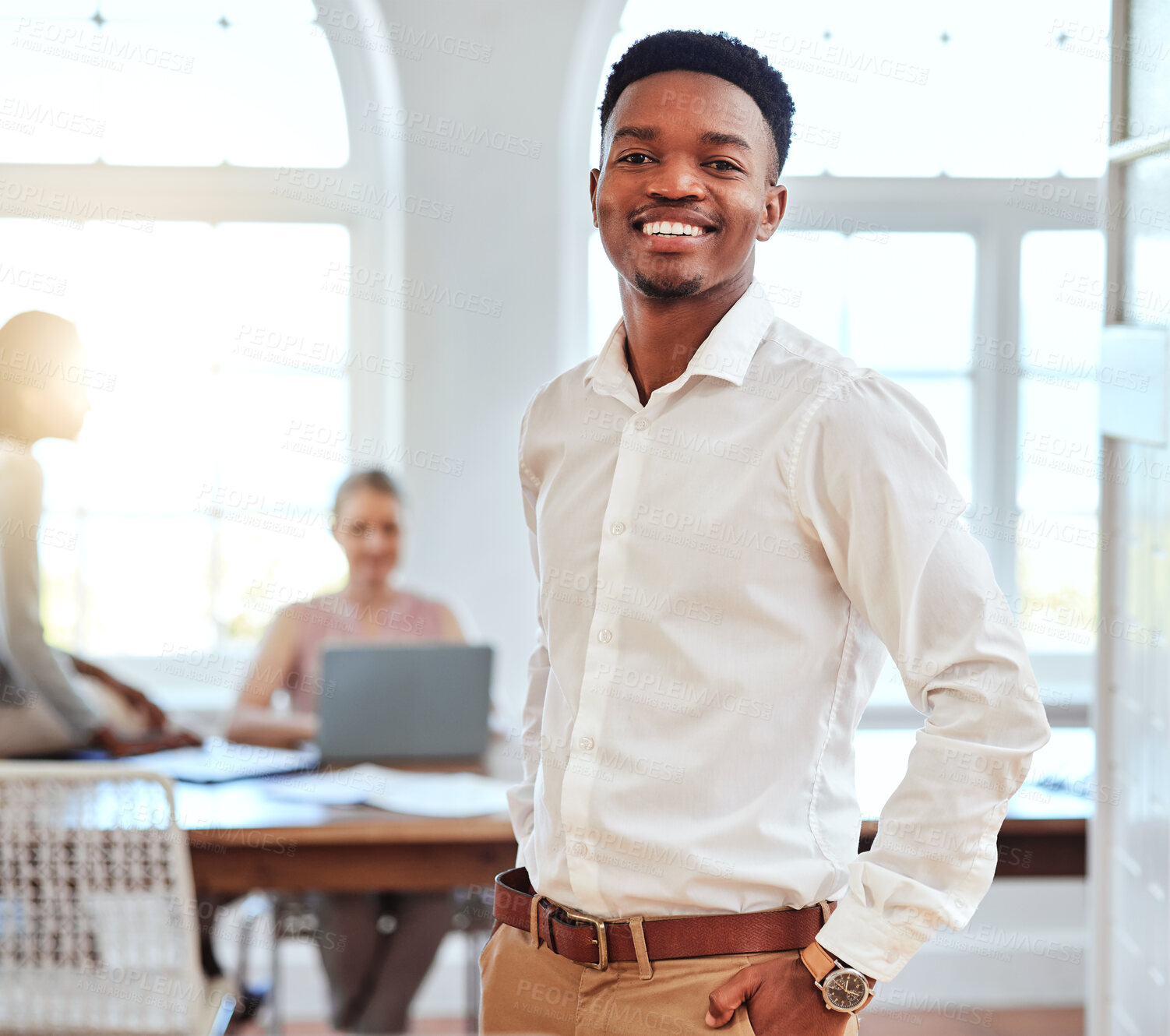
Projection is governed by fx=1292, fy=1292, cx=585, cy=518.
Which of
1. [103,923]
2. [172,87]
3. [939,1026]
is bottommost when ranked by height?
[939,1026]

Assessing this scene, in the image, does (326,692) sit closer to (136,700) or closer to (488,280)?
(136,700)

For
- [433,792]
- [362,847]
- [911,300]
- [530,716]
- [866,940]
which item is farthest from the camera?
[911,300]

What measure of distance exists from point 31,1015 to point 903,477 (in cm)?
162

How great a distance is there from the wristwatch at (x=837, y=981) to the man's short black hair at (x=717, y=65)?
75cm

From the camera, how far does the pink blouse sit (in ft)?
10.8

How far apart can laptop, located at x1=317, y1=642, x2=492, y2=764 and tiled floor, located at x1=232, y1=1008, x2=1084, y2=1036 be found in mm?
1064

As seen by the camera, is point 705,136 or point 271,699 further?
point 271,699

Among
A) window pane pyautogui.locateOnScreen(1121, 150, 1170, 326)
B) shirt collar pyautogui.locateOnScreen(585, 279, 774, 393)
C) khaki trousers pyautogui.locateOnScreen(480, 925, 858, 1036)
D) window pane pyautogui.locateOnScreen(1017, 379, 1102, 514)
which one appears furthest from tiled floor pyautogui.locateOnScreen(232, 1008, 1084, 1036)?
Answer: shirt collar pyautogui.locateOnScreen(585, 279, 774, 393)

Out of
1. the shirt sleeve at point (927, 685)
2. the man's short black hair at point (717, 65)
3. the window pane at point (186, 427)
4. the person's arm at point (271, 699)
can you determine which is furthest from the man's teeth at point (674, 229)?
the window pane at point (186, 427)

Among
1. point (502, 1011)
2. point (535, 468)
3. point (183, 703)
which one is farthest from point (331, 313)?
point (502, 1011)

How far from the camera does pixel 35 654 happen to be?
8.69 ft

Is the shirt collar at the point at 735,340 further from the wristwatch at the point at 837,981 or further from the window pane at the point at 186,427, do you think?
the window pane at the point at 186,427

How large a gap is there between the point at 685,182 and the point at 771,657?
457 mm

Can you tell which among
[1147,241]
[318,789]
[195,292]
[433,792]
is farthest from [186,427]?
[1147,241]
